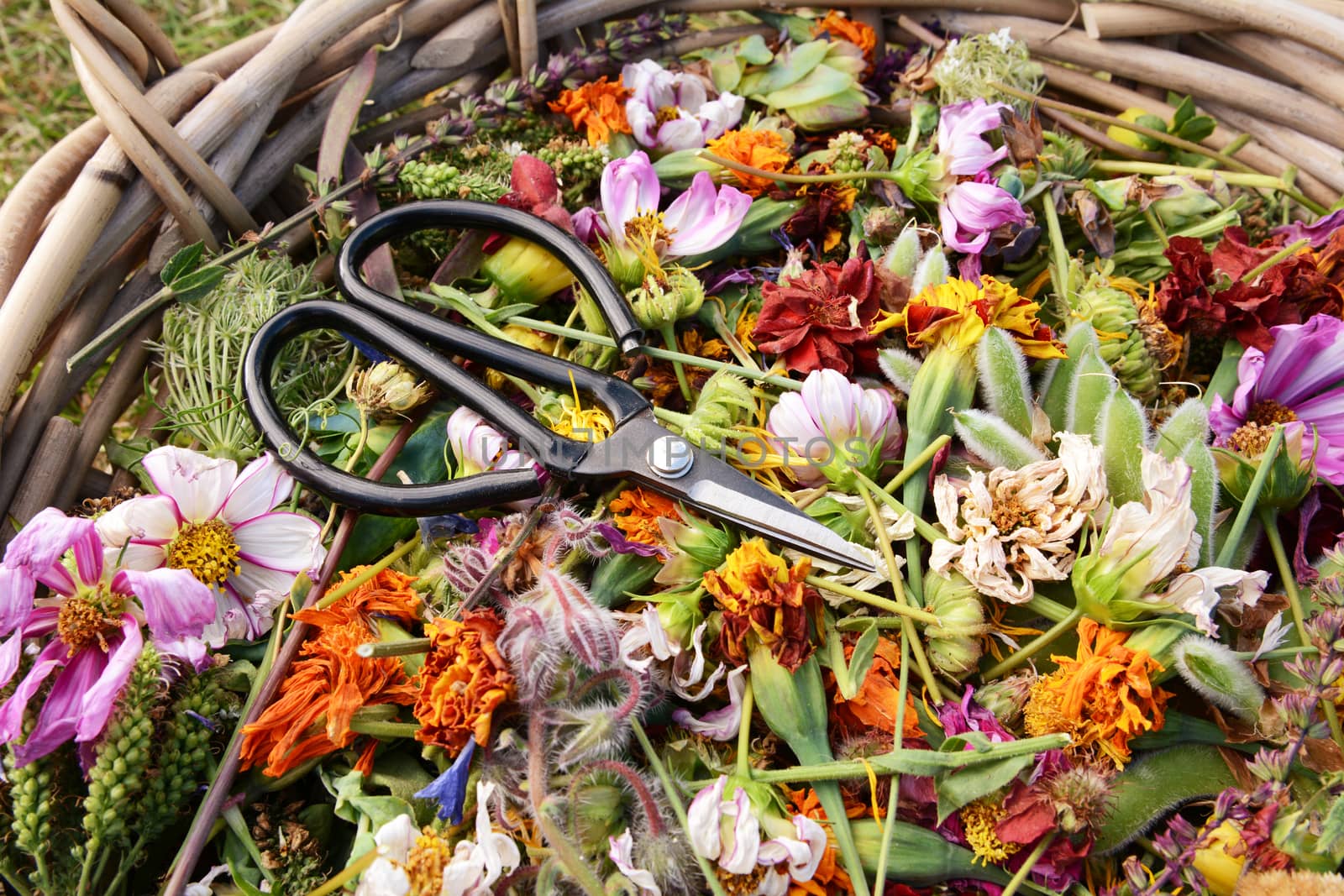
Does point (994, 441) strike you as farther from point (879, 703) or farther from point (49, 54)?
point (49, 54)

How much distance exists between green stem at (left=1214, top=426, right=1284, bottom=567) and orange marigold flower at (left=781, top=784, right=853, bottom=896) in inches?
14.5

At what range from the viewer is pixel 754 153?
96 centimetres

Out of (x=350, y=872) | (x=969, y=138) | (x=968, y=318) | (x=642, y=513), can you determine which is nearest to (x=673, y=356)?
(x=642, y=513)

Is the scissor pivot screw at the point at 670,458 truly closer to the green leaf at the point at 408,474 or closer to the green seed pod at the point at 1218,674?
the green leaf at the point at 408,474

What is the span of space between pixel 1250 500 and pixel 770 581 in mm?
380

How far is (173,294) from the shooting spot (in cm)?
88

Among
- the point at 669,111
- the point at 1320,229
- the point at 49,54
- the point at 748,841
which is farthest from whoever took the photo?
the point at 49,54

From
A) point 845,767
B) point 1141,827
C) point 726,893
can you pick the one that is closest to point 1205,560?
point 1141,827

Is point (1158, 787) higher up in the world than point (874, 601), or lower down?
lower down

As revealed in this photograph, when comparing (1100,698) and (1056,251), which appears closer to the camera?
(1100,698)

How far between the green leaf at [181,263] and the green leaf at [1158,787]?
0.87 meters

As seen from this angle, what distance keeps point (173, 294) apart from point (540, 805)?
0.58m

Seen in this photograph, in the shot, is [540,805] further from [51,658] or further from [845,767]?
[51,658]

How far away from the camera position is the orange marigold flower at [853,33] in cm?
107
